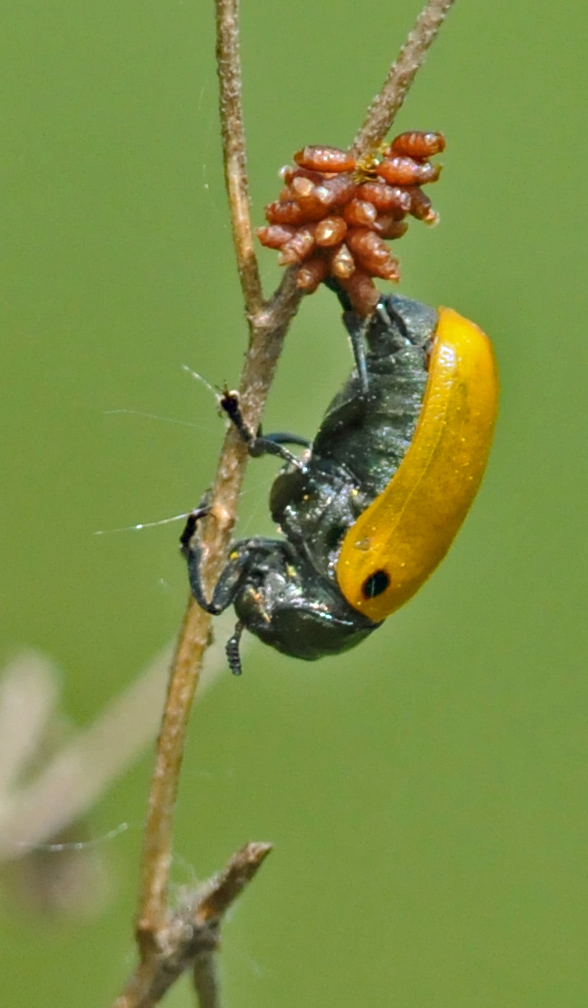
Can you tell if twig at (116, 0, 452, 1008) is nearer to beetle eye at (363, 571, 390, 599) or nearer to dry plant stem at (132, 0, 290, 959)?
dry plant stem at (132, 0, 290, 959)

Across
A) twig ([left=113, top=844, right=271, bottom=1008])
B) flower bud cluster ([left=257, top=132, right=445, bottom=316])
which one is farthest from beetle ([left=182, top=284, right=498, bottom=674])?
twig ([left=113, top=844, right=271, bottom=1008])

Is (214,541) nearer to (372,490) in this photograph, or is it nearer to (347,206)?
(372,490)

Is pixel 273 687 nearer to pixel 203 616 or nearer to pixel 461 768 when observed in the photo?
pixel 461 768

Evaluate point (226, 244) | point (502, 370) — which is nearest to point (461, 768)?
point (502, 370)

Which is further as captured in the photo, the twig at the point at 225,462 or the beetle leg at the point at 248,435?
the beetle leg at the point at 248,435

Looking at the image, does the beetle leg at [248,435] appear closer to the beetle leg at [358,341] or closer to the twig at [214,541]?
the twig at [214,541]

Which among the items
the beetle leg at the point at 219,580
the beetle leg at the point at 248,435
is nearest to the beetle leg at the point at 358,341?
the beetle leg at the point at 248,435

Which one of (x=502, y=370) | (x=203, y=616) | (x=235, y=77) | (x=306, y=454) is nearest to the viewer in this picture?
(x=235, y=77)

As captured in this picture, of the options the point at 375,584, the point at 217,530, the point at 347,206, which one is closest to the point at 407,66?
the point at 347,206
